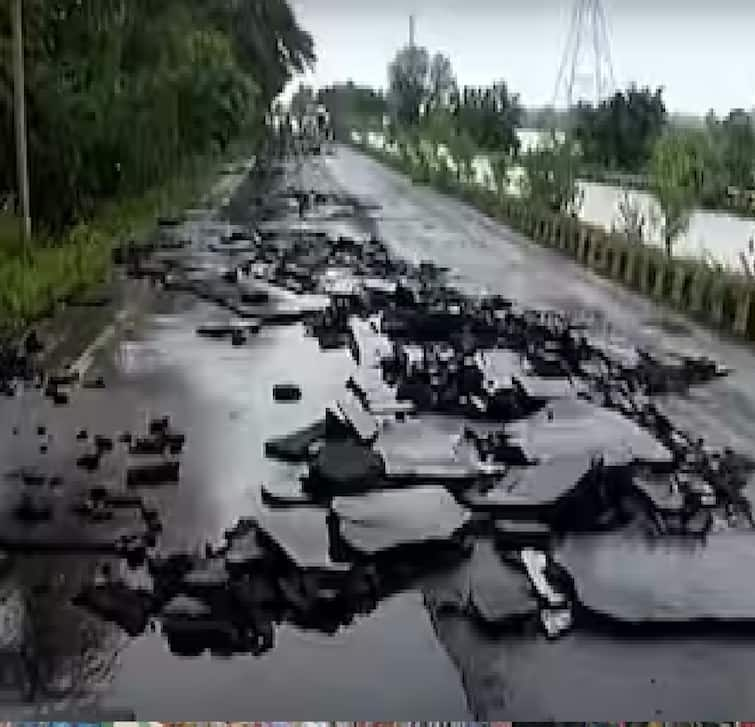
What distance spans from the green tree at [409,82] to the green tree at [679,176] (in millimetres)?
3165

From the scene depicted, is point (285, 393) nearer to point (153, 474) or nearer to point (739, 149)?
point (153, 474)

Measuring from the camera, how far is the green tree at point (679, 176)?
45.6 feet

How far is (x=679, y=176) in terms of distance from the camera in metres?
15.2

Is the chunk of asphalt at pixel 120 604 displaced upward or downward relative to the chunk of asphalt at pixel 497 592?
downward

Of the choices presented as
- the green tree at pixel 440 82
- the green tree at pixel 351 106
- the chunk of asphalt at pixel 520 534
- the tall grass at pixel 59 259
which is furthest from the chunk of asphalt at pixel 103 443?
the green tree at pixel 351 106

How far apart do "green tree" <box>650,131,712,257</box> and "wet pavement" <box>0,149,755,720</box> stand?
4.54 meters

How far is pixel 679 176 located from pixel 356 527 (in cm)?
1098

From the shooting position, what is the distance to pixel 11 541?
206 inches

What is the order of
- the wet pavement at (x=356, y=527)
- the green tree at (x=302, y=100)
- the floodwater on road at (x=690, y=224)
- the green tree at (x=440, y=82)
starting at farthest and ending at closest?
the green tree at (x=302, y=100), the green tree at (x=440, y=82), the floodwater on road at (x=690, y=224), the wet pavement at (x=356, y=527)

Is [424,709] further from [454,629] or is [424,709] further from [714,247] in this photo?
[714,247]

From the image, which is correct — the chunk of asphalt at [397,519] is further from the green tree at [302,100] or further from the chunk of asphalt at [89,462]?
the green tree at [302,100]

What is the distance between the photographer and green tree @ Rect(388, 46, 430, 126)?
16.5 metres

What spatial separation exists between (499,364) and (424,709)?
4.49 m

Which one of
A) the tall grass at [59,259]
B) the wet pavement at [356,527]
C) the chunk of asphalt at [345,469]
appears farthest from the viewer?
the tall grass at [59,259]
